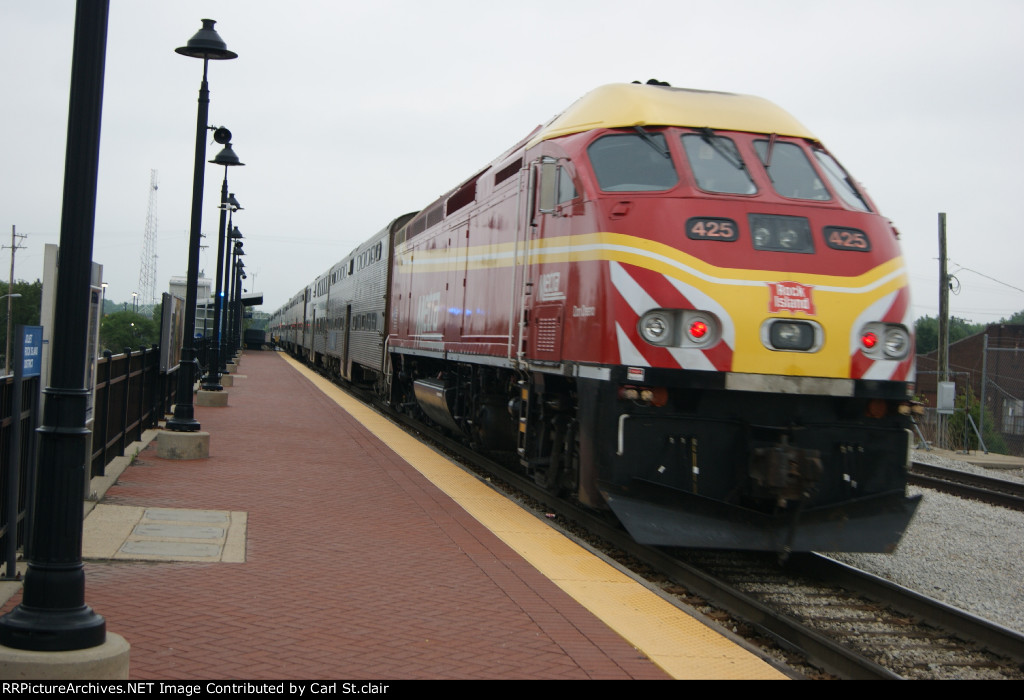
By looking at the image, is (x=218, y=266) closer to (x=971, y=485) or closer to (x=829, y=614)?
(x=971, y=485)

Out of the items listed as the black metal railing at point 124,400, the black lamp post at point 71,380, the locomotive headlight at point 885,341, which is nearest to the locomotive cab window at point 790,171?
the locomotive headlight at point 885,341

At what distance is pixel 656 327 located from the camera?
25.2ft

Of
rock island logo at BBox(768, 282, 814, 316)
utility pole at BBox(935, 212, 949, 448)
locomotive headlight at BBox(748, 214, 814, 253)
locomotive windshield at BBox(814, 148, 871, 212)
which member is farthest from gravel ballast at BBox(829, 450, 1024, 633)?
utility pole at BBox(935, 212, 949, 448)

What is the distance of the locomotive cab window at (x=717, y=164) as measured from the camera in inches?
328

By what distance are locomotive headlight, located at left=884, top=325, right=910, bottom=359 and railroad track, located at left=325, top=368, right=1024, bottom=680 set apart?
5.78 ft

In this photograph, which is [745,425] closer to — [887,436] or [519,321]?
[887,436]

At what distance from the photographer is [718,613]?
274 inches

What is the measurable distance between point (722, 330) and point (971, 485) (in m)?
9.77

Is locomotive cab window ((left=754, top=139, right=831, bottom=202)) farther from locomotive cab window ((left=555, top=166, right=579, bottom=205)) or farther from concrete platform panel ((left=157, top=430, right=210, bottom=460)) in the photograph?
concrete platform panel ((left=157, top=430, right=210, bottom=460))

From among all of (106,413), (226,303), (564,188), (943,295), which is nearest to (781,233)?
(564,188)

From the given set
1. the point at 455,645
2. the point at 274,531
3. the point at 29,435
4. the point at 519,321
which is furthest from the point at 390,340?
the point at 455,645

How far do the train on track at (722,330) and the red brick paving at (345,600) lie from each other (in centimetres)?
140

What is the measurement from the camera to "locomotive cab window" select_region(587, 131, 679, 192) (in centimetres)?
838

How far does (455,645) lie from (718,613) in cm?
239
